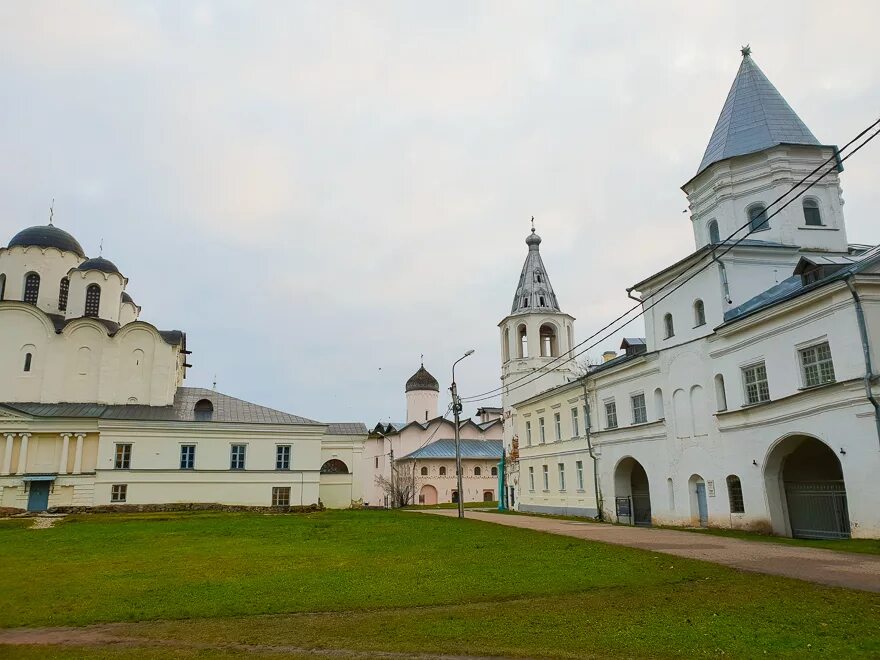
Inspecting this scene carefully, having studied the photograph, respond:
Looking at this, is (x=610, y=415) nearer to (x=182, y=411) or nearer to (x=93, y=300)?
(x=182, y=411)

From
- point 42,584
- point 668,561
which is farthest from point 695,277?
point 42,584

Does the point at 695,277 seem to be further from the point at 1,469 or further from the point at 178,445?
the point at 1,469

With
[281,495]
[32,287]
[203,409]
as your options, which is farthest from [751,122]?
[32,287]

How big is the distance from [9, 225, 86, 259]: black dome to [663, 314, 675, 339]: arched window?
1668 inches

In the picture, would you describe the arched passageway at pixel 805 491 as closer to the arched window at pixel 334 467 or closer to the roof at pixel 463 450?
the arched window at pixel 334 467

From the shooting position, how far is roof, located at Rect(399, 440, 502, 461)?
63.0 metres

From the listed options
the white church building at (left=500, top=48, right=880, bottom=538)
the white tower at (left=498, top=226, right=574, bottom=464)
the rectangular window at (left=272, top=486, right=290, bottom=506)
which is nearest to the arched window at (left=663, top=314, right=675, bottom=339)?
the white church building at (left=500, top=48, right=880, bottom=538)

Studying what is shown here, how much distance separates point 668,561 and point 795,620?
216 inches

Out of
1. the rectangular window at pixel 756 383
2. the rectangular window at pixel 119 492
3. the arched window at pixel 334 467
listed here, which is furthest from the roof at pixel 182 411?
the rectangular window at pixel 756 383

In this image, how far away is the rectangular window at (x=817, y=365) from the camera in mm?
18562

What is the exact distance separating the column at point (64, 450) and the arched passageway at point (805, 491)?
120 ft

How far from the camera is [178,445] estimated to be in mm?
39656

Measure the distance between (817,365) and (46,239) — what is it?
161 ft

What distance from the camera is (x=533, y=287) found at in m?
46.7
